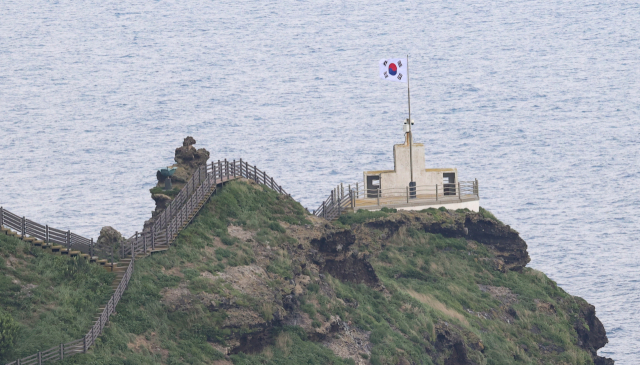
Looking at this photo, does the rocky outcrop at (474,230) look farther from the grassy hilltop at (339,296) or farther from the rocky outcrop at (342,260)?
the rocky outcrop at (342,260)

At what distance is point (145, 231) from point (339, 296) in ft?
39.8

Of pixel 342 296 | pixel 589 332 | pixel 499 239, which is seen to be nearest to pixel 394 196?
pixel 499 239

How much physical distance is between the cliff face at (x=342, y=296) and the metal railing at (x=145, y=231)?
0.62 m

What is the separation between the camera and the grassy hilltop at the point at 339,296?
181 ft

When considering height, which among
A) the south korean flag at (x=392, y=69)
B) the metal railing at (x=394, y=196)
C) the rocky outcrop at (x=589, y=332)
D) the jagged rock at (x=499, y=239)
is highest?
the south korean flag at (x=392, y=69)

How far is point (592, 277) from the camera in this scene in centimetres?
17388

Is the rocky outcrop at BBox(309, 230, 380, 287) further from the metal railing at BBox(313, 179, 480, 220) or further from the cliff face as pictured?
the metal railing at BBox(313, 179, 480, 220)

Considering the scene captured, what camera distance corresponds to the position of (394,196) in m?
86.6

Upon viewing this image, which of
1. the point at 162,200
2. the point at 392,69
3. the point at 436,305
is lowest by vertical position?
the point at 436,305

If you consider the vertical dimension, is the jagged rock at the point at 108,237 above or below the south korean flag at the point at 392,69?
below

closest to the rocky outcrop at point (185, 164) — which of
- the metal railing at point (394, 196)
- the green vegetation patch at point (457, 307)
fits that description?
the green vegetation patch at point (457, 307)

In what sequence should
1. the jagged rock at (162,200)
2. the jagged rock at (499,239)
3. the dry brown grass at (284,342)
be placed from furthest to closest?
the jagged rock at (499,239) → the jagged rock at (162,200) → the dry brown grass at (284,342)

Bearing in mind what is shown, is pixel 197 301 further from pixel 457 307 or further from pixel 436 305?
pixel 457 307

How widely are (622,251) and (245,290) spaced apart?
137249 mm
